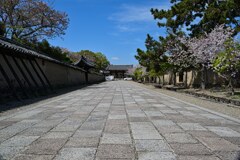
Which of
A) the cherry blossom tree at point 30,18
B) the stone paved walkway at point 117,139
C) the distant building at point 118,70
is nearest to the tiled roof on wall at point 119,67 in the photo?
the distant building at point 118,70

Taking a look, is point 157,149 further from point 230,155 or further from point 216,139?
point 216,139

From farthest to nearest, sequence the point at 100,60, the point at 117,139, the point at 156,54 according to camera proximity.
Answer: the point at 100,60, the point at 156,54, the point at 117,139

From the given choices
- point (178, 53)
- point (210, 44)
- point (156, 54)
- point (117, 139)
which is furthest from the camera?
point (156, 54)

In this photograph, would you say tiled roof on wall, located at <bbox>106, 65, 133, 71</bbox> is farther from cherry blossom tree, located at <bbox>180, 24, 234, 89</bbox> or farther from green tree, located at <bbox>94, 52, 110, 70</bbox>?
cherry blossom tree, located at <bbox>180, 24, 234, 89</bbox>

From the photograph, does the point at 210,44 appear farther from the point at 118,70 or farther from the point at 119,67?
the point at 119,67

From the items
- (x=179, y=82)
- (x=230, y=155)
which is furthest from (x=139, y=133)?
(x=179, y=82)

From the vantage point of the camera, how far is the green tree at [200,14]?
44.5 ft

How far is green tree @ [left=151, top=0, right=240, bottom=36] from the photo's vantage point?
13.6 m

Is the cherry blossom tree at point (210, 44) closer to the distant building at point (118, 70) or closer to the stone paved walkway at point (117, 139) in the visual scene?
the stone paved walkway at point (117, 139)

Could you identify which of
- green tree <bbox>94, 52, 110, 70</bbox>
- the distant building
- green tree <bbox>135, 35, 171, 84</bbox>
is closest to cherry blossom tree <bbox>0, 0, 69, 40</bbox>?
green tree <bbox>135, 35, 171, 84</bbox>

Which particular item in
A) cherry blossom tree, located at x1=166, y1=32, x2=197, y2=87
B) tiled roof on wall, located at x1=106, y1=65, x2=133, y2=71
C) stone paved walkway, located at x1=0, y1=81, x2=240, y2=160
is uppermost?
tiled roof on wall, located at x1=106, y1=65, x2=133, y2=71

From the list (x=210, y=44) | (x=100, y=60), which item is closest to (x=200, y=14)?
(x=210, y=44)

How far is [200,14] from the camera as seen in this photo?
15.9 meters

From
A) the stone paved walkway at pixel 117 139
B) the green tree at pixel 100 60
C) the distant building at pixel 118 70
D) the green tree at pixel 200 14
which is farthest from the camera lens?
the distant building at pixel 118 70
